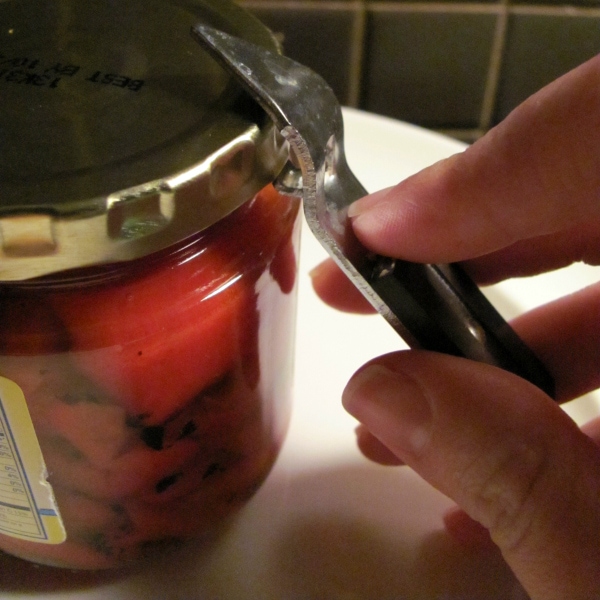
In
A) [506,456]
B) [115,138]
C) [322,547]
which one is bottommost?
[322,547]

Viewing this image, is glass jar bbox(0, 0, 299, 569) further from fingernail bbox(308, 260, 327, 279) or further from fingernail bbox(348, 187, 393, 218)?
fingernail bbox(308, 260, 327, 279)

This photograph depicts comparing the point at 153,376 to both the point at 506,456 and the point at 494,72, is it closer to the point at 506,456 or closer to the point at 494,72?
the point at 506,456

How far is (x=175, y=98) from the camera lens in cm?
27

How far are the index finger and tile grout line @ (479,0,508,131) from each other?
483 millimetres

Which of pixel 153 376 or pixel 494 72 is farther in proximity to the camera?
pixel 494 72

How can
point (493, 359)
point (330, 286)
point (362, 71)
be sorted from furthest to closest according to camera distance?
point (362, 71), point (330, 286), point (493, 359)

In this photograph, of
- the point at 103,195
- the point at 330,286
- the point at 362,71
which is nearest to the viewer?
the point at 103,195

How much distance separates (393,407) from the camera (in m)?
0.31

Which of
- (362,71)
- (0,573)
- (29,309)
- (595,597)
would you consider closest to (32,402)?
(29,309)

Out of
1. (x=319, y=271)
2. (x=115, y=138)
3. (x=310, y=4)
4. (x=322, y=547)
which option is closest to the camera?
(x=115, y=138)

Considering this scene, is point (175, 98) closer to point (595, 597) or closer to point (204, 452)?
point (204, 452)

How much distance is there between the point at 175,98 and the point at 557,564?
0.84ft

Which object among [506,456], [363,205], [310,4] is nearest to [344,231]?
[363,205]

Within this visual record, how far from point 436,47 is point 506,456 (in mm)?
576
